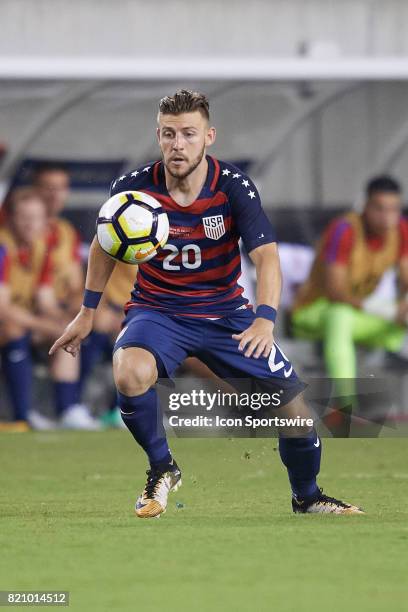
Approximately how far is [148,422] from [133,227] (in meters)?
0.87

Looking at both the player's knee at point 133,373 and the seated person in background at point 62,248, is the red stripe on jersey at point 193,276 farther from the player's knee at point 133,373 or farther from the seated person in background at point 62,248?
the seated person in background at point 62,248

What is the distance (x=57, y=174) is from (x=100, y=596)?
993cm

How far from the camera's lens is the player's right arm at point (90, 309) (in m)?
A: 7.11

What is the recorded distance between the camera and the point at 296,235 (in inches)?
581

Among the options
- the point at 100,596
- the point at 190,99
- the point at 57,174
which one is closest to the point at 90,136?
the point at 57,174

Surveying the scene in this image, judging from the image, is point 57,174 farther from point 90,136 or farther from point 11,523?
point 11,523

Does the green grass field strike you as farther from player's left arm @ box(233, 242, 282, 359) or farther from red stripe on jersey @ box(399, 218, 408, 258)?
red stripe on jersey @ box(399, 218, 408, 258)

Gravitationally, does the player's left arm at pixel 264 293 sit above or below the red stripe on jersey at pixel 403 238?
above

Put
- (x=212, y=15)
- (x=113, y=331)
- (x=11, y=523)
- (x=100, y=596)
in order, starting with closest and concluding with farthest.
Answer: (x=100, y=596)
(x=11, y=523)
(x=113, y=331)
(x=212, y=15)

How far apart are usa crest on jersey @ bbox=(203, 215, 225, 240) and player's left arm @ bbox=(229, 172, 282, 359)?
0.07 meters

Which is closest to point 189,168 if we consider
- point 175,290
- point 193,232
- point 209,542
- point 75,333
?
point 193,232

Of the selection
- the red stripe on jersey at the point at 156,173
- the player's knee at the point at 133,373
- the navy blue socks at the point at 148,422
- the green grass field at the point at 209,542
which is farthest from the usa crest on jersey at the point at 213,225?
the green grass field at the point at 209,542

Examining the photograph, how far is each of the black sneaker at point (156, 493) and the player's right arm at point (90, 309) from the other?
2.22 feet

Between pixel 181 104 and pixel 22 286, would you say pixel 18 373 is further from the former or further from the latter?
pixel 181 104
